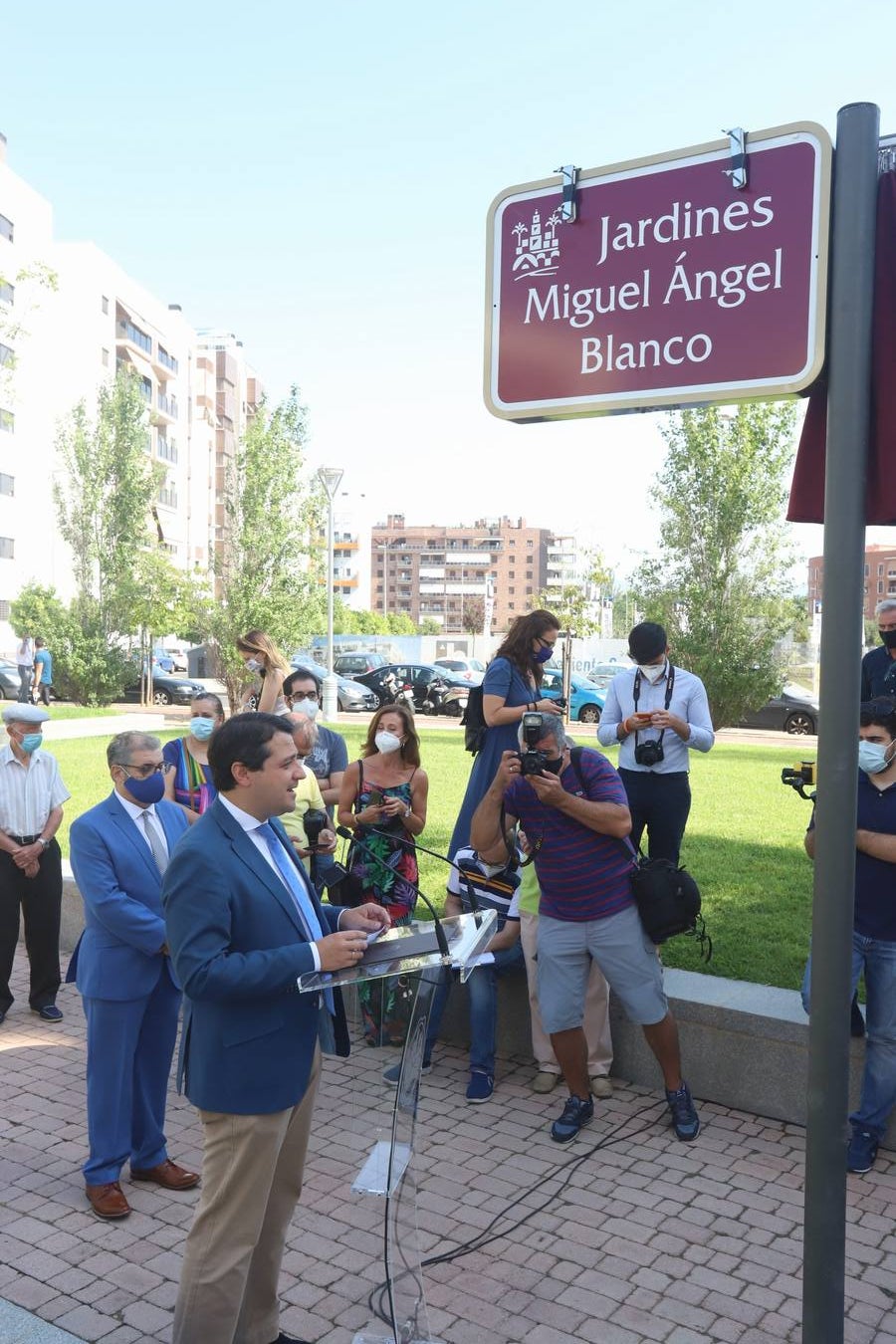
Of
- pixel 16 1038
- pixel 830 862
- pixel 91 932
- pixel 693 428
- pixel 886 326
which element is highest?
pixel 693 428

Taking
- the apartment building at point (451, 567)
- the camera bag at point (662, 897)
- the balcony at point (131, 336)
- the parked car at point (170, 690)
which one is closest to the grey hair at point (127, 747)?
the camera bag at point (662, 897)

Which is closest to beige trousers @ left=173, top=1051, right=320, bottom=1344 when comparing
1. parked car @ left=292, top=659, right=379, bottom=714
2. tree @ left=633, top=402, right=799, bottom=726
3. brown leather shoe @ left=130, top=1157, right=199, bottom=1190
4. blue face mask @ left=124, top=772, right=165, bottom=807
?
brown leather shoe @ left=130, top=1157, right=199, bottom=1190

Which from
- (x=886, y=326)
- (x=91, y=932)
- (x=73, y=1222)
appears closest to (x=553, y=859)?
(x=91, y=932)

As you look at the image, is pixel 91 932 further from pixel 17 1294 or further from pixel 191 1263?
pixel 191 1263

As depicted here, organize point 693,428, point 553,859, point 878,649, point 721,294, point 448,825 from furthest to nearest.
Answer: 1. point 693,428
2. point 448,825
3. point 878,649
4. point 553,859
5. point 721,294

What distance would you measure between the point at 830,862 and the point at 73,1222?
346 cm

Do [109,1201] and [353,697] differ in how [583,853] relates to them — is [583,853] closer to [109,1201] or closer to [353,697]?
[109,1201]

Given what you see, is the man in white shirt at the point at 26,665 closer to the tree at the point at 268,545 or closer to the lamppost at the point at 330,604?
the tree at the point at 268,545

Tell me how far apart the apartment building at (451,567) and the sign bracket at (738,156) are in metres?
170

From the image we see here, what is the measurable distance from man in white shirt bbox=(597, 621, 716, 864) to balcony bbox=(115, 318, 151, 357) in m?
62.1

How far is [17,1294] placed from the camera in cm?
393

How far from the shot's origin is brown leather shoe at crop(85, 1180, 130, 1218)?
4441 millimetres

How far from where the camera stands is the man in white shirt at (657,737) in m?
6.38

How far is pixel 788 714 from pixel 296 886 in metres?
28.3
